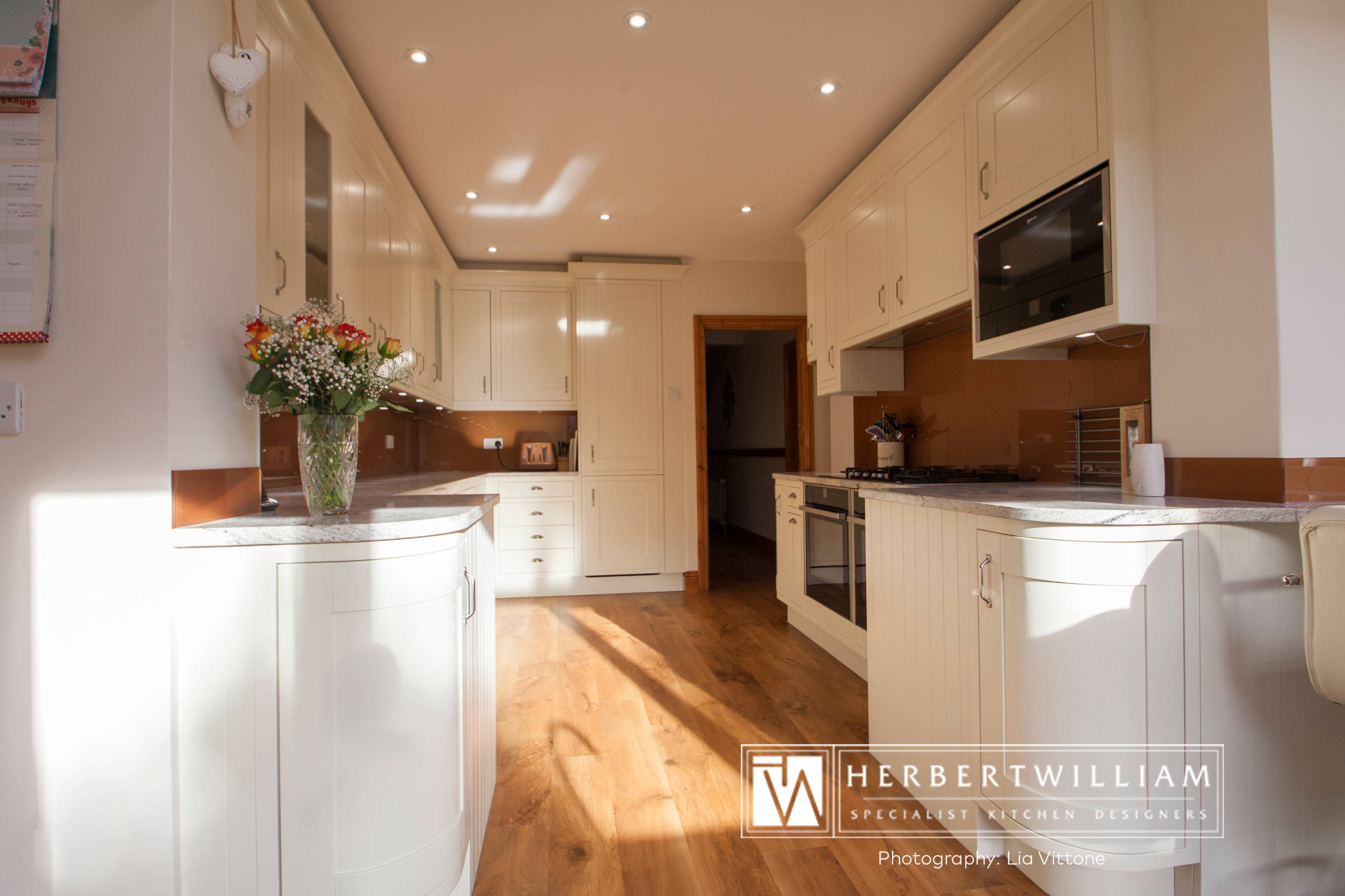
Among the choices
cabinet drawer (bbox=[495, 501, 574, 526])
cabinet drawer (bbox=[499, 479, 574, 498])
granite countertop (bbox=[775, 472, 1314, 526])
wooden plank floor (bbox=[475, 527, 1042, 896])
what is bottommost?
wooden plank floor (bbox=[475, 527, 1042, 896])

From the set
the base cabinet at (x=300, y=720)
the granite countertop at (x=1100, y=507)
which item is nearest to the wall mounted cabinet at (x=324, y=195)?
the base cabinet at (x=300, y=720)

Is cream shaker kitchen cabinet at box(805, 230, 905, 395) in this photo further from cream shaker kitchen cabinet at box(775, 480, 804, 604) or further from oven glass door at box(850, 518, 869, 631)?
oven glass door at box(850, 518, 869, 631)

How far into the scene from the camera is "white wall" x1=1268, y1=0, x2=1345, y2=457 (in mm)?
1523

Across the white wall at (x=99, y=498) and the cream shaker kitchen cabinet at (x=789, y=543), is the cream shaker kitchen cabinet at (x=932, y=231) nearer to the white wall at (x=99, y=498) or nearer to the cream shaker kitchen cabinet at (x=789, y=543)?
the cream shaker kitchen cabinet at (x=789, y=543)

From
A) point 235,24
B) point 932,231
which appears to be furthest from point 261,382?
point 932,231

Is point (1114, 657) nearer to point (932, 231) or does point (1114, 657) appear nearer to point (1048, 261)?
point (1048, 261)

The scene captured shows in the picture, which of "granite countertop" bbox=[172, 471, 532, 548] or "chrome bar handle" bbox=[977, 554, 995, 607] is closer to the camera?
"granite countertop" bbox=[172, 471, 532, 548]

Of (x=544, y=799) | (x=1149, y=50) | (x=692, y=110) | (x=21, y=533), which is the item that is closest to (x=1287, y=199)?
(x=1149, y=50)

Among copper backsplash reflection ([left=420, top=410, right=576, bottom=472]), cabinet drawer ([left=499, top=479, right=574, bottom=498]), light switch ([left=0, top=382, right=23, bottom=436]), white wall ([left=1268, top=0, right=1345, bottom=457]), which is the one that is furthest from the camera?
copper backsplash reflection ([left=420, top=410, right=576, bottom=472])

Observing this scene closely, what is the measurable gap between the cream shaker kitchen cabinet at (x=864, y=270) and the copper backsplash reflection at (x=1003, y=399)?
370 mm

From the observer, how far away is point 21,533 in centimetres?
115

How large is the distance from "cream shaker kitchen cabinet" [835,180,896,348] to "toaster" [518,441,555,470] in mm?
2400

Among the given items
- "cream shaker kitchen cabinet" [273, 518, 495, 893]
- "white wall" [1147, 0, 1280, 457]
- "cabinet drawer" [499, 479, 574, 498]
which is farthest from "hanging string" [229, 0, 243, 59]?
"cabinet drawer" [499, 479, 574, 498]

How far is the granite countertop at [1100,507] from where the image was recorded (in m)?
1.36
